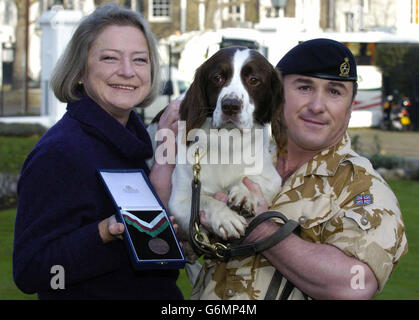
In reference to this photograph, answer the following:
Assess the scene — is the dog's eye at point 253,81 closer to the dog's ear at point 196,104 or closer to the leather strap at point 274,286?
the dog's ear at point 196,104

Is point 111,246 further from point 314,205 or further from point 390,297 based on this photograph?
point 390,297


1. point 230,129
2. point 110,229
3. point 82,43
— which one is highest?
point 82,43

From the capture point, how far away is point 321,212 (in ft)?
9.50

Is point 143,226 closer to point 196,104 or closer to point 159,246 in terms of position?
point 159,246

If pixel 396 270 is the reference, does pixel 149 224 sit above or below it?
above

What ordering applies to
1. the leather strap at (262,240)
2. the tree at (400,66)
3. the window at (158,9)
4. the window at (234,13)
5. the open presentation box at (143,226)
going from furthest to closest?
1. the window at (158,9)
2. the window at (234,13)
3. the tree at (400,66)
4. the leather strap at (262,240)
5. the open presentation box at (143,226)

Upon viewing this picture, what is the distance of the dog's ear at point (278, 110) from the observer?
3218mm

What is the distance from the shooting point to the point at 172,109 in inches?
141

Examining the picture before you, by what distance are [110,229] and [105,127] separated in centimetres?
54

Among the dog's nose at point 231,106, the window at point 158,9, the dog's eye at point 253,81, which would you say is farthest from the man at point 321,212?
the window at point 158,9

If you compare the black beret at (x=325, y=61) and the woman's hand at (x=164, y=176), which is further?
the woman's hand at (x=164, y=176)

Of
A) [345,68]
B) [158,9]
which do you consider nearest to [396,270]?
[345,68]

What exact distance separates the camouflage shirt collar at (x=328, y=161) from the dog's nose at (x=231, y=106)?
0.38m
